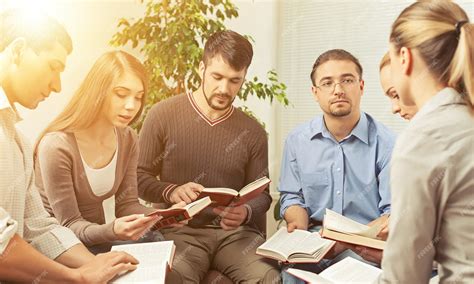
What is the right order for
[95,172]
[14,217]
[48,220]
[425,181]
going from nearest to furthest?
[425,181], [14,217], [48,220], [95,172]

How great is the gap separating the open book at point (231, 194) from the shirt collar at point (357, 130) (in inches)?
12.4

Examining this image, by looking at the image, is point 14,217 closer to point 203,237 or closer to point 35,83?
point 35,83

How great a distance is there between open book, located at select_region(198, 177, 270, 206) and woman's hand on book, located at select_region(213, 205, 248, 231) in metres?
0.10

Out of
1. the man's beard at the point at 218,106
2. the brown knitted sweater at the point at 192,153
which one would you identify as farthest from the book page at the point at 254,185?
the man's beard at the point at 218,106

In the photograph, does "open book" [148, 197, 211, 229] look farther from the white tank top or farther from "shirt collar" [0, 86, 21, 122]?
"shirt collar" [0, 86, 21, 122]

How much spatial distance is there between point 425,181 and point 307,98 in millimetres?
1155

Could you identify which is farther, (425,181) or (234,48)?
(234,48)

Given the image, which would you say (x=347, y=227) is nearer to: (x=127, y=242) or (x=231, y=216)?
(x=231, y=216)

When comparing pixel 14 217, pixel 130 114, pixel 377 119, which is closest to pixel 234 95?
pixel 130 114

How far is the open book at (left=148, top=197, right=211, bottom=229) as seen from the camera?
69.2 inches

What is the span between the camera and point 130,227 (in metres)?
1.91

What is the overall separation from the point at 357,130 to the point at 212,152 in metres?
0.59

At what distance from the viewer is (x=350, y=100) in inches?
83.4

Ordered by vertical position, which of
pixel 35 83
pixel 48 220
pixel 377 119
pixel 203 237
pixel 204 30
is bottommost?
pixel 203 237
